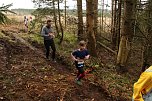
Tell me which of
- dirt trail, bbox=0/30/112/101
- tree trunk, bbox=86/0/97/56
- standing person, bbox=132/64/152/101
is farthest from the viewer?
tree trunk, bbox=86/0/97/56

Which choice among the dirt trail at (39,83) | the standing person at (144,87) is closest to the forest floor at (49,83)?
the dirt trail at (39,83)

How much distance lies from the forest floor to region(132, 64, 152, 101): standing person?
17.4 ft

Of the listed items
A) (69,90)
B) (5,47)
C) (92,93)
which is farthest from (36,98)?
(5,47)

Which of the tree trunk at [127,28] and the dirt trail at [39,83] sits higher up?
the tree trunk at [127,28]

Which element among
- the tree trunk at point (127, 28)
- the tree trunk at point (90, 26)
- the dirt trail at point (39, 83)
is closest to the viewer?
the dirt trail at point (39, 83)

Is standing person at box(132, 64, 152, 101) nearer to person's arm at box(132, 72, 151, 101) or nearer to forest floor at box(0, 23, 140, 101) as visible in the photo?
person's arm at box(132, 72, 151, 101)

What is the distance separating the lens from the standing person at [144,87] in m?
4.59

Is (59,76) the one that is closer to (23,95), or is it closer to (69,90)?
(69,90)

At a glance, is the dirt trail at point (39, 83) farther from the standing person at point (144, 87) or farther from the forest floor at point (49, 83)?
the standing person at point (144, 87)

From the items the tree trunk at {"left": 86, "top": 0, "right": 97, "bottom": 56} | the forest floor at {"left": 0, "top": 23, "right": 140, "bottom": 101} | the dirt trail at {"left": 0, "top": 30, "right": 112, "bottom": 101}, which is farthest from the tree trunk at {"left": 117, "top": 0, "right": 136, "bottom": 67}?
the dirt trail at {"left": 0, "top": 30, "right": 112, "bottom": 101}

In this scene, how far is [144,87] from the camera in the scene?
183 inches

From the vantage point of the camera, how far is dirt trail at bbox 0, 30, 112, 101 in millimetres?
9969

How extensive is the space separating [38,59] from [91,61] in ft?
9.14

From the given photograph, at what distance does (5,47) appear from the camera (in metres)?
18.2
